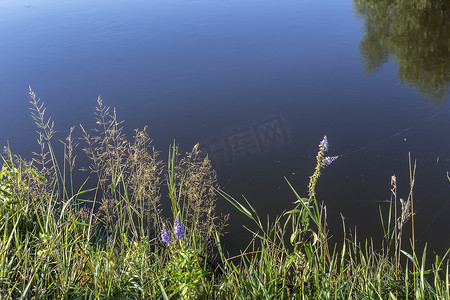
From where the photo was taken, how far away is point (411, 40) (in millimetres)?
6402

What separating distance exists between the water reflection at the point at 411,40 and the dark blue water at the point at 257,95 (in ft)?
0.29

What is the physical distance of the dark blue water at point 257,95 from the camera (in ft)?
12.2

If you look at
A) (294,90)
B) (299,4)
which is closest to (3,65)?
(294,90)

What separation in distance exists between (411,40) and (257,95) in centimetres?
277

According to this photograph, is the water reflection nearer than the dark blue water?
No

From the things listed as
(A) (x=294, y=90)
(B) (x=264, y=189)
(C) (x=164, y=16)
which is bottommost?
(B) (x=264, y=189)

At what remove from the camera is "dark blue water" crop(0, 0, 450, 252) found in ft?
12.2

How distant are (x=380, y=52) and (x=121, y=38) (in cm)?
397

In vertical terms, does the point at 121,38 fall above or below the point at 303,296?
above

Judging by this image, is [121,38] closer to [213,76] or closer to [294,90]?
→ [213,76]

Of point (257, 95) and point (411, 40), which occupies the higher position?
point (411, 40)

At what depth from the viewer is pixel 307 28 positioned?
7000 mm

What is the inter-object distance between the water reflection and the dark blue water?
0.29 ft

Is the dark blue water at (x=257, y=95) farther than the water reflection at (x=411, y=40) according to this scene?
No
